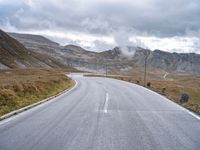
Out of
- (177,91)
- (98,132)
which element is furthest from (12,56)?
(98,132)

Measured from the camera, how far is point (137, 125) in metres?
12.1

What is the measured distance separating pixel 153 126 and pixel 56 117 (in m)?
4.02

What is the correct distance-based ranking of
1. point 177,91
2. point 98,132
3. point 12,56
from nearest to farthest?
point 98,132, point 177,91, point 12,56

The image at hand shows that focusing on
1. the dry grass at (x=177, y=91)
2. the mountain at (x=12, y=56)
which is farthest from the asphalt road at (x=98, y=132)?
the mountain at (x=12, y=56)

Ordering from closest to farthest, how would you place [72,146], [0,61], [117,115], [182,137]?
[72,146] < [182,137] < [117,115] < [0,61]

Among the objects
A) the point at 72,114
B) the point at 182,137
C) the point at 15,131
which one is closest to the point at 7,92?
the point at 72,114

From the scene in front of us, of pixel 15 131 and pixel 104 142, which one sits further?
pixel 15 131

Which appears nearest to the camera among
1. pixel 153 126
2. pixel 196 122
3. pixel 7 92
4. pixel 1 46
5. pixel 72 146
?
pixel 72 146

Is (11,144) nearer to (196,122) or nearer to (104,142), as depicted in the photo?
(104,142)

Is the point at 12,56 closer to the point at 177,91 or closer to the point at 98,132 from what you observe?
the point at 177,91

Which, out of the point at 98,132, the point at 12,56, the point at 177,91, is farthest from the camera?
the point at 12,56

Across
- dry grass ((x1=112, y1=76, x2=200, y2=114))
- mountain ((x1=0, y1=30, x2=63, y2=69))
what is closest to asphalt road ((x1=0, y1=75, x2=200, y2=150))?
dry grass ((x1=112, y1=76, x2=200, y2=114))

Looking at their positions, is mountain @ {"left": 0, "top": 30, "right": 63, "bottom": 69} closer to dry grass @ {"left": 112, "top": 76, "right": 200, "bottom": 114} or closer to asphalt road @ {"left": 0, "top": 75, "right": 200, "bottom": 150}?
dry grass @ {"left": 112, "top": 76, "right": 200, "bottom": 114}

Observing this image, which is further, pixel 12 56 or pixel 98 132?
pixel 12 56
